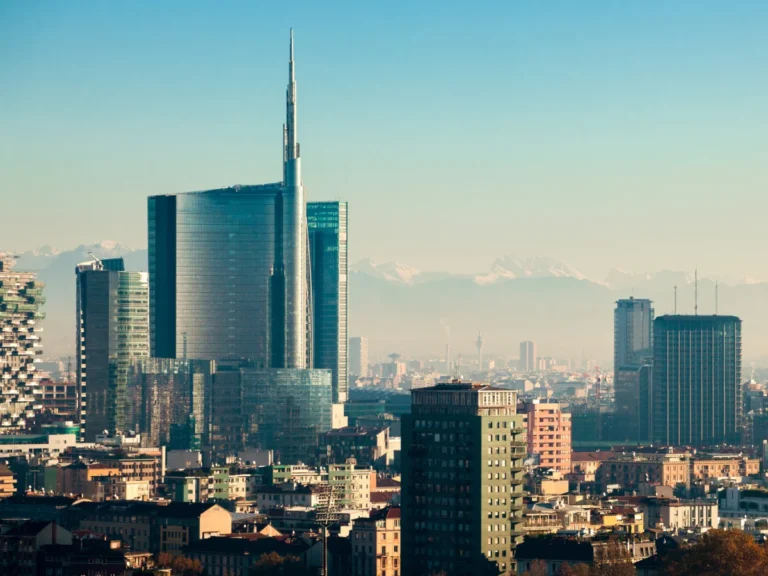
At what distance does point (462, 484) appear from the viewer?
113438mm

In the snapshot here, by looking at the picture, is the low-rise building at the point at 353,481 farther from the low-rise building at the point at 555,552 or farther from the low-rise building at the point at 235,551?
the low-rise building at the point at 555,552

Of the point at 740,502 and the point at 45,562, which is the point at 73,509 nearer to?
the point at 45,562

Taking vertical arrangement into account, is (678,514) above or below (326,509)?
below

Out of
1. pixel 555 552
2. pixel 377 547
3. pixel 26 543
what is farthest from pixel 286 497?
pixel 555 552

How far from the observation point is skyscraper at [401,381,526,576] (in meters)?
113

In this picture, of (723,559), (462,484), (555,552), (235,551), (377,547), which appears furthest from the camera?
(235,551)

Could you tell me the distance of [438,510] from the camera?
11388cm

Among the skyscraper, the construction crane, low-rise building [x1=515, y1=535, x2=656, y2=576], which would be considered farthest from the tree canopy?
the construction crane

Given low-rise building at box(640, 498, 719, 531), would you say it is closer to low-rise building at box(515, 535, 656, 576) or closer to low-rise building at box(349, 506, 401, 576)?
low-rise building at box(349, 506, 401, 576)

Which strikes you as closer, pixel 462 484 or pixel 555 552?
pixel 462 484

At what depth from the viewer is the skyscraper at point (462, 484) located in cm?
11306

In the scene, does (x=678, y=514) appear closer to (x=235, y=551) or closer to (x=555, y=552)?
(x=235, y=551)

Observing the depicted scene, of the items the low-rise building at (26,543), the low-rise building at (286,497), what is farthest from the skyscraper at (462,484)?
the low-rise building at (286,497)

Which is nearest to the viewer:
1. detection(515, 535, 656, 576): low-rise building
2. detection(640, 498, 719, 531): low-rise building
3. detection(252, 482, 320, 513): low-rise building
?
detection(515, 535, 656, 576): low-rise building
